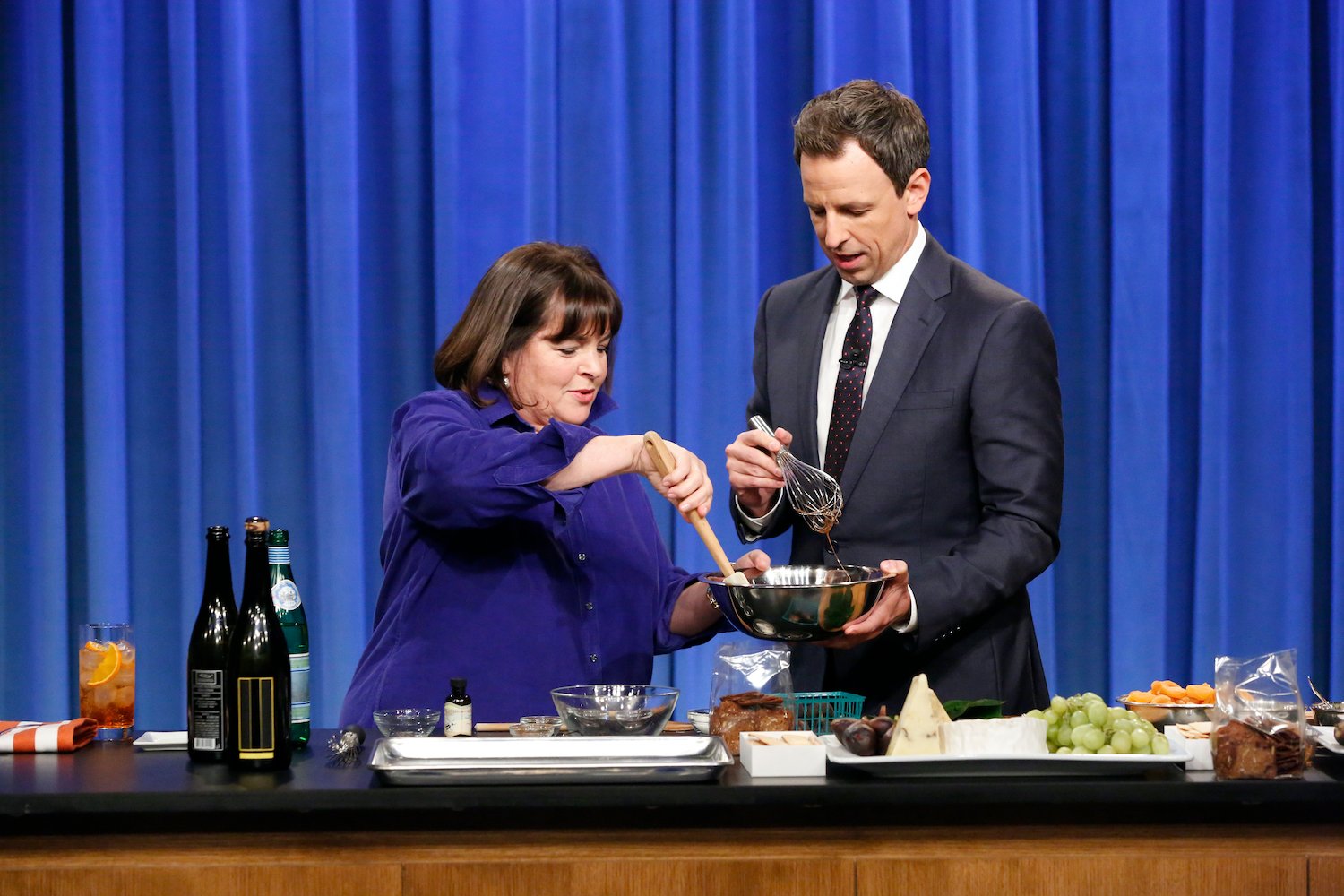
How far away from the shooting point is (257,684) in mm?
1588

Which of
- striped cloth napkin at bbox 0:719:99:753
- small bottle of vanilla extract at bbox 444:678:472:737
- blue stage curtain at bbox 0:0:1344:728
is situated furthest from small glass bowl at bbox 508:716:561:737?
blue stage curtain at bbox 0:0:1344:728

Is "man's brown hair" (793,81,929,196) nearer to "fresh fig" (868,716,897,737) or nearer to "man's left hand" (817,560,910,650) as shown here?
"man's left hand" (817,560,910,650)

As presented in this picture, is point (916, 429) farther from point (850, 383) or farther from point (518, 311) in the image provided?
point (518, 311)

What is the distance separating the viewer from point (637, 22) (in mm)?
3613

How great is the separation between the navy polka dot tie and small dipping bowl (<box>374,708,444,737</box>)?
896 mm

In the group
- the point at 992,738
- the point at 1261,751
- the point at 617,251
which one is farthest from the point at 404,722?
the point at 617,251

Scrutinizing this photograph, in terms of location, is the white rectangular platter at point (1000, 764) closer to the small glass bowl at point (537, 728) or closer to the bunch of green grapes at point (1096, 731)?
the bunch of green grapes at point (1096, 731)

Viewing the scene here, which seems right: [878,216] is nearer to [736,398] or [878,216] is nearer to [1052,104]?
[736,398]

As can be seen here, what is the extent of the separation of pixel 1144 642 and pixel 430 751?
8.47 ft

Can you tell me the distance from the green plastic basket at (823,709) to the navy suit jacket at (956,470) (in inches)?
16.4

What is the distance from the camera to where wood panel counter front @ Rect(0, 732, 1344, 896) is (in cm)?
141

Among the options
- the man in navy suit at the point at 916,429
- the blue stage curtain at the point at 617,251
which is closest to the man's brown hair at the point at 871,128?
the man in navy suit at the point at 916,429

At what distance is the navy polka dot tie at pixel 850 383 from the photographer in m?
2.30

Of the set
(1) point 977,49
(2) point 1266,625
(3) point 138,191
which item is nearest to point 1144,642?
(2) point 1266,625
